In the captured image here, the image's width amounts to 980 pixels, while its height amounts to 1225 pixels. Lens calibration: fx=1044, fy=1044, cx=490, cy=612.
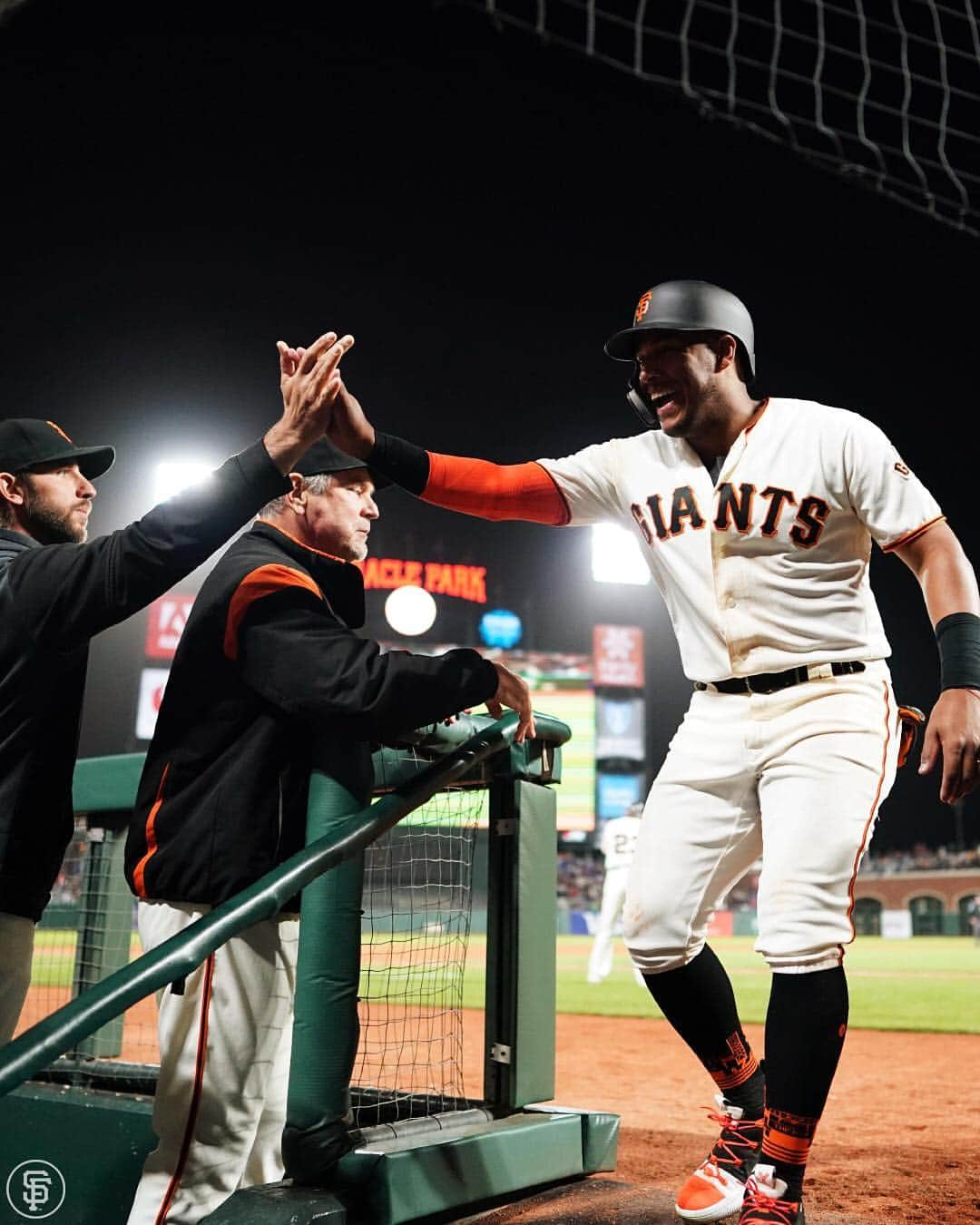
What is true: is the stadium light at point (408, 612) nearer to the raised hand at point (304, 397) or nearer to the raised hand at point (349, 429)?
the raised hand at point (349, 429)

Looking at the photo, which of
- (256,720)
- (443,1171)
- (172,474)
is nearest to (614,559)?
(172,474)

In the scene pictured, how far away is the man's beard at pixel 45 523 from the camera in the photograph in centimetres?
282

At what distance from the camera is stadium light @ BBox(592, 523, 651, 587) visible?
38.5 metres

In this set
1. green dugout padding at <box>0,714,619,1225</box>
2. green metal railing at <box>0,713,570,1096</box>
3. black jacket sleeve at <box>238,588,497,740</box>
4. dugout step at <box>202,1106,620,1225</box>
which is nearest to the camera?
green metal railing at <box>0,713,570,1096</box>

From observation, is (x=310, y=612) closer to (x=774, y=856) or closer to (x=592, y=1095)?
(x=774, y=856)

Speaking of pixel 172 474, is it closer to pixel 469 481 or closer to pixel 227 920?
pixel 469 481

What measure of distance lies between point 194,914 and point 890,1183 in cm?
232

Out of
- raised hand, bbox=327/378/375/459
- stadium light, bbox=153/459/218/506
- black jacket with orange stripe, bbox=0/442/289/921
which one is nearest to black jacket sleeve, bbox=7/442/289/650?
black jacket with orange stripe, bbox=0/442/289/921

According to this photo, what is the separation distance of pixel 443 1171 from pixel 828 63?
13.2m

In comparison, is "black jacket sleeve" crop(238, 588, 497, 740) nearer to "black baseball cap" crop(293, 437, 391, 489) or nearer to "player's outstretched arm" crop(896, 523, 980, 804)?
"black baseball cap" crop(293, 437, 391, 489)

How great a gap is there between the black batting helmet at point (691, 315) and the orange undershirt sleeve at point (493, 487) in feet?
1.39

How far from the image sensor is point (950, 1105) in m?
5.17

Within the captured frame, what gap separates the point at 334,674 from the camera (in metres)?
2.26

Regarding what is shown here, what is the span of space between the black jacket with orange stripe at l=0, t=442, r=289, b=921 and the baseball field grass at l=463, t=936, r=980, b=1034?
859 cm
